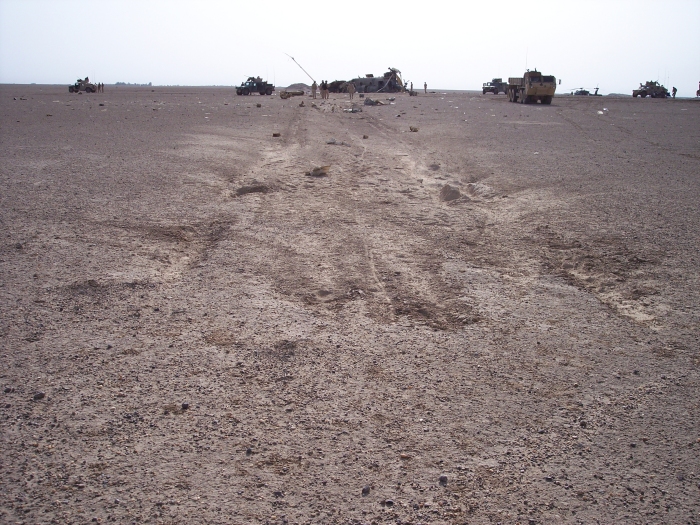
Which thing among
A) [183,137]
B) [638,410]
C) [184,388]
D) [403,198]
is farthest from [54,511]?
[183,137]

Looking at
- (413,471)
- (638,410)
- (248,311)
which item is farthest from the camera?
(248,311)

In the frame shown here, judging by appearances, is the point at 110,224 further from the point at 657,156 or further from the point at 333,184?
the point at 657,156

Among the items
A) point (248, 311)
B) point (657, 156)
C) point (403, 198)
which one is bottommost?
point (248, 311)

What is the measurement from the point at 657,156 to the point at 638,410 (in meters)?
11.1

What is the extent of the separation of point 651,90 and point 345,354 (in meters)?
66.8

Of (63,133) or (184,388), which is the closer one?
(184,388)

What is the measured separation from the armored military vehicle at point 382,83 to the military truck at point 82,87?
96.2ft

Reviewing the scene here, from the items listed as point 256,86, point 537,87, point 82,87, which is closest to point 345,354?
point 537,87

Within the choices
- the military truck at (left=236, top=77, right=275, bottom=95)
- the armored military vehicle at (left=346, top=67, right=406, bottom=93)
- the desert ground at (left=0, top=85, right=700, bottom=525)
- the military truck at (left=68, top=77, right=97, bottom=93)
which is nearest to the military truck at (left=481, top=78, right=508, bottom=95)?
the armored military vehicle at (left=346, top=67, right=406, bottom=93)

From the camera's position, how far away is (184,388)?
3393 mm

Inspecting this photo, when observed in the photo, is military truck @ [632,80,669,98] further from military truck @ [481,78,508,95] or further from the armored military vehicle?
the armored military vehicle

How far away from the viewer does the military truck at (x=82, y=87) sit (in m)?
56.8

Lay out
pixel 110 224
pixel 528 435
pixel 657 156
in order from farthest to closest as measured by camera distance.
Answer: pixel 657 156
pixel 110 224
pixel 528 435

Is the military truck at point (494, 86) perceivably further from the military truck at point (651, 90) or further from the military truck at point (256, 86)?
the military truck at point (256, 86)
